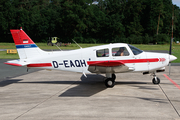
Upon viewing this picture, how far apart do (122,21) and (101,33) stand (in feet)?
33.8

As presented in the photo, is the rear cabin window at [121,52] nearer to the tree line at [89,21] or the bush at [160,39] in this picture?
the tree line at [89,21]

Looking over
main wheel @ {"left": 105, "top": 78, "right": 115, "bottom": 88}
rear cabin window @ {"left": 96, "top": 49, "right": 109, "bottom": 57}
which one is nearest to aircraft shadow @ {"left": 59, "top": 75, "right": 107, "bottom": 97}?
main wheel @ {"left": 105, "top": 78, "right": 115, "bottom": 88}

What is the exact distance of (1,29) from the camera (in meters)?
76.6

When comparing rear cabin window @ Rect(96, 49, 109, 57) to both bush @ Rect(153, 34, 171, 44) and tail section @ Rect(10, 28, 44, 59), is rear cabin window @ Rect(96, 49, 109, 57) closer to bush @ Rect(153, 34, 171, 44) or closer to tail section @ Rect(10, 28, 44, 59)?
tail section @ Rect(10, 28, 44, 59)

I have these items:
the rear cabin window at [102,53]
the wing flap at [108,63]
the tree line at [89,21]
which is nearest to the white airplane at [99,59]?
the rear cabin window at [102,53]

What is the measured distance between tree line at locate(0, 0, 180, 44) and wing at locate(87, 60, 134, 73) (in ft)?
208

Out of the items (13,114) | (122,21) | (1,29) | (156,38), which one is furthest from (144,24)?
(13,114)

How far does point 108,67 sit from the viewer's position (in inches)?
374

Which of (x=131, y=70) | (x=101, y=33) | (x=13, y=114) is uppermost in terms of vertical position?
(x=101, y=33)

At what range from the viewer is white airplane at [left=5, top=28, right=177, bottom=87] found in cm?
1034

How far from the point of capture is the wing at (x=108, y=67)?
9.12m

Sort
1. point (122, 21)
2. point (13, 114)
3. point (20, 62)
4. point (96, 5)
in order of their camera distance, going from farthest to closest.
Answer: point (96, 5)
point (122, 21)
point (20, 62)
point (13, 114)

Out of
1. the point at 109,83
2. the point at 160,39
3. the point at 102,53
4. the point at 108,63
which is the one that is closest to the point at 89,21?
the point at 160,39

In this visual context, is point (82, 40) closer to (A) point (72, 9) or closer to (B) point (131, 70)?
(A) point (72, 9)
